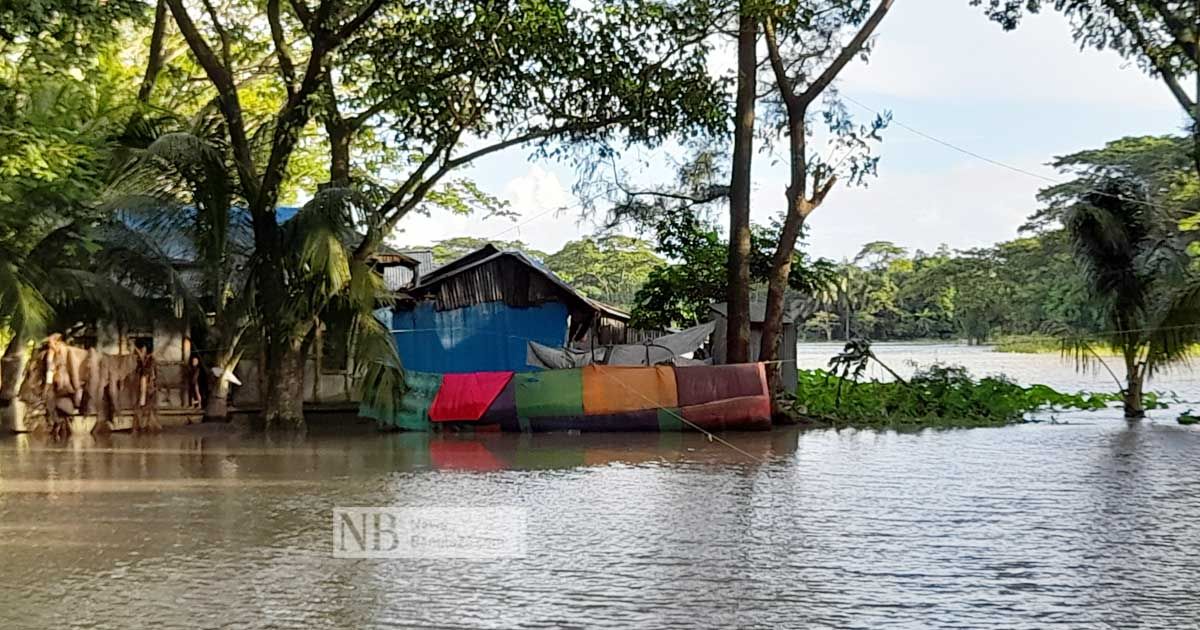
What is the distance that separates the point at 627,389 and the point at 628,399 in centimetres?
14

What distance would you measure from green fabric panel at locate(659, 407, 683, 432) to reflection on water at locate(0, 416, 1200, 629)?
2.02 metres

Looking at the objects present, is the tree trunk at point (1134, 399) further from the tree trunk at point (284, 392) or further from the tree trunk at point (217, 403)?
the tree trunk at point (217, 403)

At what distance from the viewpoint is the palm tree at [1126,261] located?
55.6ft

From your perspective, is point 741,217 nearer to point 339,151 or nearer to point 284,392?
point 339,151

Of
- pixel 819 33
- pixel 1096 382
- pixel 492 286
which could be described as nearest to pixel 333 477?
pixel 492 286

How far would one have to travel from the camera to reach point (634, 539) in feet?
24.5

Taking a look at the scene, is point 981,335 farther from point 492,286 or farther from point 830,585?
point 830,585

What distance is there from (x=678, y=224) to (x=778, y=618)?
15362mm

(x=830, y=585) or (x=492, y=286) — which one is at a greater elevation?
(x=492, y=286)

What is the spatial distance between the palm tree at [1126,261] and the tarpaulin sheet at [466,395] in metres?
9.22

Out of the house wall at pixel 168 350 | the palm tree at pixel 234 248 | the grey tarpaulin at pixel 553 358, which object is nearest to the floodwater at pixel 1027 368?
the grey tarpaulin at pixel 553 358

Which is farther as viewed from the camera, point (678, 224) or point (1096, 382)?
point (1096, 382)

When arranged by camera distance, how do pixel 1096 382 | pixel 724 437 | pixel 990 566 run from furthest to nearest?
pixel 1096 382
pixel 724 437
pixel 990 566

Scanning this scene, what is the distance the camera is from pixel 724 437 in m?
14.9
